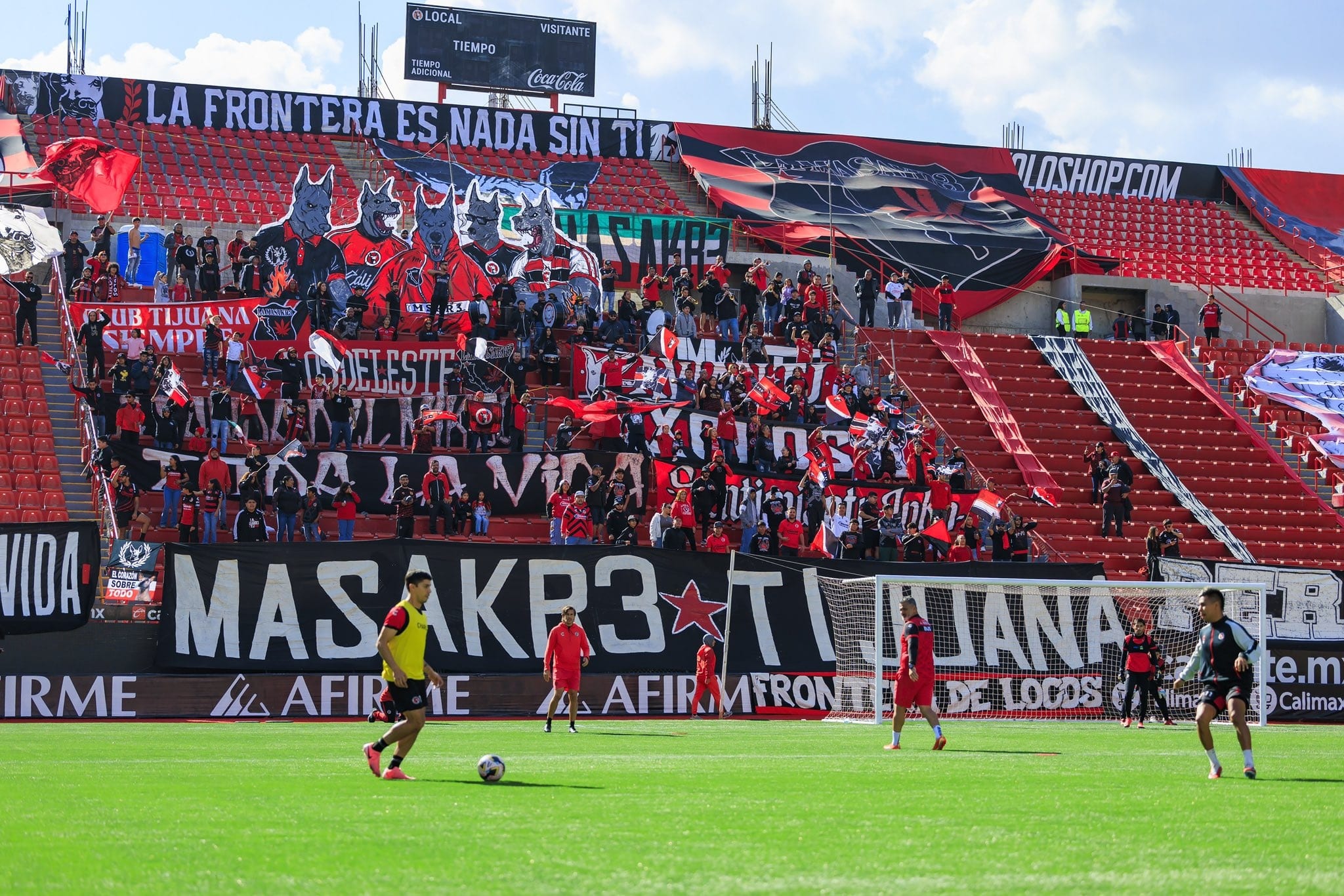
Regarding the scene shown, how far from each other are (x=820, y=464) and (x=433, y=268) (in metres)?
10.0

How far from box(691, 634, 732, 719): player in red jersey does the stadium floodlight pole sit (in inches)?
7.1

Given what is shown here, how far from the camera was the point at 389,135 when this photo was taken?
50156 millimetres

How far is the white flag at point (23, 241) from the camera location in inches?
1324

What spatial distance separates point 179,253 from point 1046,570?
19.5 meters

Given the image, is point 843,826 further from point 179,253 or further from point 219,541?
point 179,253

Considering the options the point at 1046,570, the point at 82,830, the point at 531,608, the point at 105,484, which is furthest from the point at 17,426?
the point at 82,830

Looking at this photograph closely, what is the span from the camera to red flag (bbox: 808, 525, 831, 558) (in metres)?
29.7

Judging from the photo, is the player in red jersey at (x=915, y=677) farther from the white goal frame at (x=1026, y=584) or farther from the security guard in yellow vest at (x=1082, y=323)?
the security guard in yellow vest at (x=1082, y=323)

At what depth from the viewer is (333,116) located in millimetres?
49938

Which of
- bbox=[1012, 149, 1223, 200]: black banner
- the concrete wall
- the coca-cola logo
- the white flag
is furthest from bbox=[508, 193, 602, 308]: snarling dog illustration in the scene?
bbox=[1012, 149, 1223, 200]: black banner

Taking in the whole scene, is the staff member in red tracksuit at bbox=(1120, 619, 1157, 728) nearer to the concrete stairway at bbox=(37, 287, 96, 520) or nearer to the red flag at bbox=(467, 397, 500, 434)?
the red flag at bbox=(467, 397, 500, 434)

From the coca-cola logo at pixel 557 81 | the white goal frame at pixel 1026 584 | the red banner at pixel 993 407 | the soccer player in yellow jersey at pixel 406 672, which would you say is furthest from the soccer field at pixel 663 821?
the coca-cola logo at pixel 557 81

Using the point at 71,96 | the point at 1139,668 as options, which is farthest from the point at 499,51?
the point at 1139,668

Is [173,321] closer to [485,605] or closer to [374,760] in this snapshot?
[485,605]
